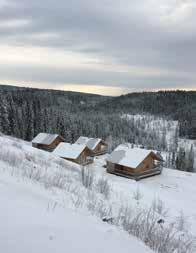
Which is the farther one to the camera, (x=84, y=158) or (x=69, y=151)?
(x=69, y=151)

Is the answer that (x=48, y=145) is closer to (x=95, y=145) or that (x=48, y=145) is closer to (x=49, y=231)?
(x=95, y=145)

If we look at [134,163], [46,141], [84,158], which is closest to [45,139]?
[46,141]

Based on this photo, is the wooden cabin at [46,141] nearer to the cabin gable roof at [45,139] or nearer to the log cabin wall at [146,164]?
the cabin gable roof at [45,139]

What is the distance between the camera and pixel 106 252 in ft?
9.10

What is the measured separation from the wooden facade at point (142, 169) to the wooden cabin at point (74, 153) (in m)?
4.52

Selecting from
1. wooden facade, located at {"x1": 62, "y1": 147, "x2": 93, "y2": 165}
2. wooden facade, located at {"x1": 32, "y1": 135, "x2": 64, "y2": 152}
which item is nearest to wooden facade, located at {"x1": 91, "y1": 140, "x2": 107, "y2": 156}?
wooden facade, located at {"x1": 32, "y1": 135, "x2": 64, "y2": 152}

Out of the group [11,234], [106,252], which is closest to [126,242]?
[106,252]

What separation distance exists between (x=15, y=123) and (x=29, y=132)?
464 centimetres

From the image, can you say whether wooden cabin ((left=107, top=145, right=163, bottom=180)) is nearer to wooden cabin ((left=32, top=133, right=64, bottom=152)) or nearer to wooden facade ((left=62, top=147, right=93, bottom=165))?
wooden facade ((left=62, top=147, right=93, bottom=165))

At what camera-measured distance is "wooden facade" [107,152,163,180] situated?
1280 inches

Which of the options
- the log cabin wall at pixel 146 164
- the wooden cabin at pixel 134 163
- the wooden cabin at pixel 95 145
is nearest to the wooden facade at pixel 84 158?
the wooden cabin at pixel 134 163

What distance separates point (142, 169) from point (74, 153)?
10239mm

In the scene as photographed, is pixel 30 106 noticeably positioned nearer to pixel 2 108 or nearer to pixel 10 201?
pixel 2 108

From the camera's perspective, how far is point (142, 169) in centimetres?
3331
